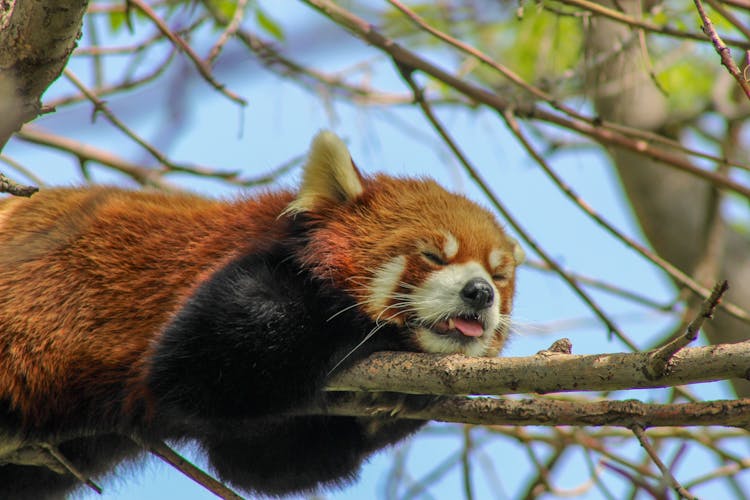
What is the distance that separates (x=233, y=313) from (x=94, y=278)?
2.59 ft

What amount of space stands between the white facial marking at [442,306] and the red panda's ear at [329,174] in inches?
23.4

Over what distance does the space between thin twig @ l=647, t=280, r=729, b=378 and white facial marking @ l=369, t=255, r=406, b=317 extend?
1.31 metres

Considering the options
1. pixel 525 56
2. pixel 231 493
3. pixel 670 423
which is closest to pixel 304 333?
pixel 231 493

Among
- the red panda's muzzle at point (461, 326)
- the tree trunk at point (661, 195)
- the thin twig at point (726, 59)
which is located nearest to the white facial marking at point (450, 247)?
the red panda's muzzle at point (461, 326)

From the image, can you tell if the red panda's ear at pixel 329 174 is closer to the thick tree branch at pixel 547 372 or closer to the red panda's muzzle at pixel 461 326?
the red panda's muzzle at pixel 461 326

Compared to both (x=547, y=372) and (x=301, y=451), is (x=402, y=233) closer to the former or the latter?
(x=301, y=451)

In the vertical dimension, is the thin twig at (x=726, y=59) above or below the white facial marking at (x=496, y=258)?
above

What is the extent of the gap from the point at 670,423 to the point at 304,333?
1.32 m

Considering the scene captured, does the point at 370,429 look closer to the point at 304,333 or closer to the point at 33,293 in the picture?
the point at 304,333

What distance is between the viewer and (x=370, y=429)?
3.51m

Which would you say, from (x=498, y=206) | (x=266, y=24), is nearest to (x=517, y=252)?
(x=498, y=206)

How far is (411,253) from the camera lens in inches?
138

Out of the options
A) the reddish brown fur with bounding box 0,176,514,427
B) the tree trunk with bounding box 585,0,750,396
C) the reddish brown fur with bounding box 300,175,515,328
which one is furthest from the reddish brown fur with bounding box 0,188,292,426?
the tree trunk with bounding box 585,0,750,396

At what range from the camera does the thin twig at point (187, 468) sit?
2.87m
